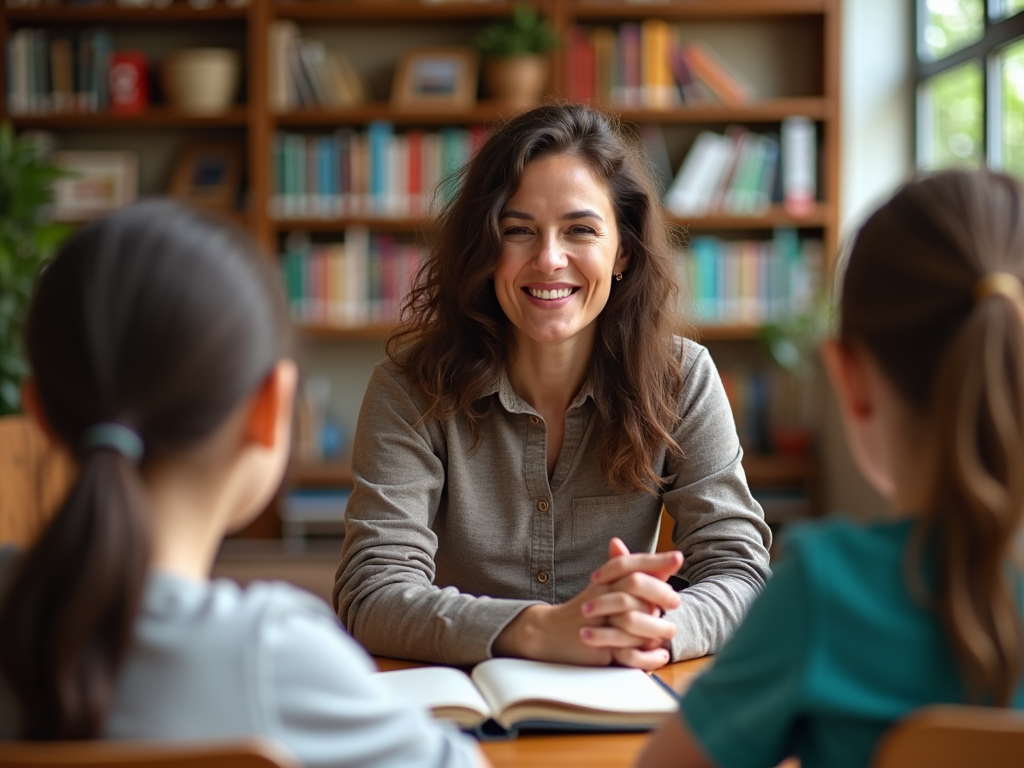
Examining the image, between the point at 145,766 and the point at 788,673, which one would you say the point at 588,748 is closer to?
the point at 788,673

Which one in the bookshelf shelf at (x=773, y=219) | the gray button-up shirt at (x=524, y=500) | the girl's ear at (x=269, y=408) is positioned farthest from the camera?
the bookshelf shelf at (x=773, y=219)

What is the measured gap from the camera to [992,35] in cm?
366

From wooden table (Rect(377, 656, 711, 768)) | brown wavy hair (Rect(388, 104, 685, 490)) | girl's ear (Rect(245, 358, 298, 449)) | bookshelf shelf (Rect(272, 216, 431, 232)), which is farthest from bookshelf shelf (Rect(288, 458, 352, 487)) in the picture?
girl's ear (Rect(245, 358, 298, 449))

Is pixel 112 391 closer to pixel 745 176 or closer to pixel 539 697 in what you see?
pixel 539 697

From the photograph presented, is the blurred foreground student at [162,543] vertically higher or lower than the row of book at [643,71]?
lower

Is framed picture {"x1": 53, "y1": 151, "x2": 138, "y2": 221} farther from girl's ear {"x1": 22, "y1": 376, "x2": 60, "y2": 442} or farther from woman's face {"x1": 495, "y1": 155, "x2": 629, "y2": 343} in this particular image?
girl's ear {"x1": 22, "y1": 376, "x2": 60, "y2": 442}

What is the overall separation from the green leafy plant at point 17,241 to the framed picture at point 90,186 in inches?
14.7

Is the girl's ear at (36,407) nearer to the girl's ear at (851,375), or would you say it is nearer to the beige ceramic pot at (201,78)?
the girl's ear at (851,375)

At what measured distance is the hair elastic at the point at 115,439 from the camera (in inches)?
29.4

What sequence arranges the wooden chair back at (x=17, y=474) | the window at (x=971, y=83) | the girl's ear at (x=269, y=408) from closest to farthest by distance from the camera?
the girl's ear at (x=269, y=408)
the wooden chair back at (x=17, y=474)
the window at (x=971, y=83)

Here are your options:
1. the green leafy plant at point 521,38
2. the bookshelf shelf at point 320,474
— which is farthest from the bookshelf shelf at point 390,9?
the bookshelf shelf at point 320,474

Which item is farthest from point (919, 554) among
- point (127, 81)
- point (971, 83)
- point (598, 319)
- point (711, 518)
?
point (127, 81)

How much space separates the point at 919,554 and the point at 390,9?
3839 millimetres

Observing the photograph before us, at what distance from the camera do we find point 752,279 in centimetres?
429
